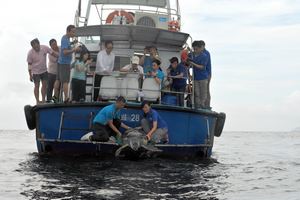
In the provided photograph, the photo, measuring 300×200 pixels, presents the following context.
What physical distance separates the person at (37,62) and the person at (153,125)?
11.7 ft

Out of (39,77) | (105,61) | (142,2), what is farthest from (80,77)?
(142,2)

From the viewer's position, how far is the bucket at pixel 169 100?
1227 centimetres

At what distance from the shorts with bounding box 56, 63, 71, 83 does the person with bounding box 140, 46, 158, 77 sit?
5.80 feet

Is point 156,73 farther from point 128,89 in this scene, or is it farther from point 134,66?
point 128,89

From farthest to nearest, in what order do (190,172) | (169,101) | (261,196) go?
(169,101) < (190,172) < (261,196)

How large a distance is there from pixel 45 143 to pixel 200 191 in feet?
15.8

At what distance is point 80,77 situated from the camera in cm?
1189

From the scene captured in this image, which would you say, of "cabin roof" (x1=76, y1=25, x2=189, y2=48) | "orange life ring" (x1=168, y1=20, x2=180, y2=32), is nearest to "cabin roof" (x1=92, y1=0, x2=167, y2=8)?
"orange life ring" (x1=168, y1=20, x2=180, y2=32)

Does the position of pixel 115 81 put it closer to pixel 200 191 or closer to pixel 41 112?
pixel 41 112

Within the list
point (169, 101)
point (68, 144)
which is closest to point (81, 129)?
point (68, 144)

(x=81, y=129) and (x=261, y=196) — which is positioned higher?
(x=81, y=129)

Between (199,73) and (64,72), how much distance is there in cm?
325

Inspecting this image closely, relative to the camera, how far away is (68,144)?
11.5 m

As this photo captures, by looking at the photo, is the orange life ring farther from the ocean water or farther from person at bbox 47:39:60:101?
the ocean water
